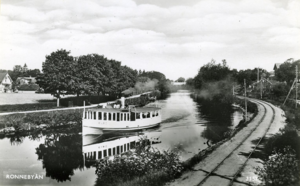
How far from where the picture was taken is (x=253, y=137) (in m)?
23.8

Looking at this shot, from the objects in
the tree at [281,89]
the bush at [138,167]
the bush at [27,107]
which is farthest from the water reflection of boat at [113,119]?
the tree at [281,89]

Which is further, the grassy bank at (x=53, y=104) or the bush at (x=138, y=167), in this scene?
the grassy bank at (x=53, y=104)

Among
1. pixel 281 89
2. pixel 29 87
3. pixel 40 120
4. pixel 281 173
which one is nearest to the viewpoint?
pixel 281 173

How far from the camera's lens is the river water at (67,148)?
17734 mm

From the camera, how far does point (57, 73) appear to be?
1420 inches

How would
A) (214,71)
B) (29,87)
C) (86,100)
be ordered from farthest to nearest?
(214,71) → (29,87) → (86,100)

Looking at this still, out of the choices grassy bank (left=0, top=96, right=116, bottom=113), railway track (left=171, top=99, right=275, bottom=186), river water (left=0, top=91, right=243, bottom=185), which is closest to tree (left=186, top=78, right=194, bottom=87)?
grassy bank (left=0, top=96, right=116, bottom=113)

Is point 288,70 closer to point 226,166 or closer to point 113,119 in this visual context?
point 113,119

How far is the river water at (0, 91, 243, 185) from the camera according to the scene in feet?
58.2

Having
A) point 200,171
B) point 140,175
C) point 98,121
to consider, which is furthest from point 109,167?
point 98,121

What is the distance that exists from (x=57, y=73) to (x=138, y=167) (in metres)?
25.8

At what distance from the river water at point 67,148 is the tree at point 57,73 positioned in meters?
8.09

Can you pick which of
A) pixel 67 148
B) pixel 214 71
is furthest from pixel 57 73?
pixel 214 71

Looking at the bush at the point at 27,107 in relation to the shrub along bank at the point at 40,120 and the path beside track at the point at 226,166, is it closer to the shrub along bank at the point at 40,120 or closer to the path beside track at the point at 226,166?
the shrub along bank at the point at 40,120
